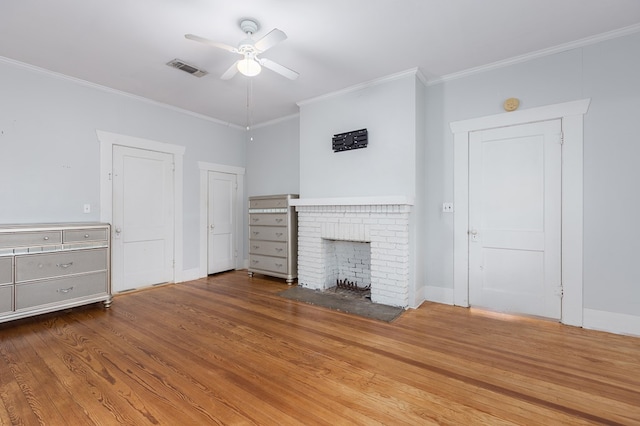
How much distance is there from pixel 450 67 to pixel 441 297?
279 cm

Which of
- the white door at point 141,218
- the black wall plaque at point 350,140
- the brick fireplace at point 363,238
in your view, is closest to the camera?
the brick fireplace at point 363,238

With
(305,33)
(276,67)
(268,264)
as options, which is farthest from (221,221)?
(305,33)

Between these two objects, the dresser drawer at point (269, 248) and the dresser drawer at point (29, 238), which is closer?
the dresser drawer at point (29, 238)

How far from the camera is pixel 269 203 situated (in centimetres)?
499

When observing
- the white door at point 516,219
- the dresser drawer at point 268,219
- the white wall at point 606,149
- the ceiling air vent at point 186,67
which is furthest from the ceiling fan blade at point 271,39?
the dresser drawer at point 268,219

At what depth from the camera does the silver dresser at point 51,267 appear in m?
2.96

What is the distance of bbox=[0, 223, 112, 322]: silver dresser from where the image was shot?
2.96 meters

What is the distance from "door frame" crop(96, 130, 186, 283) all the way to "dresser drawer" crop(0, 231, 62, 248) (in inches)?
31.1

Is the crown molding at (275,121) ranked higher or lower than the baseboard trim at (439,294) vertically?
higher

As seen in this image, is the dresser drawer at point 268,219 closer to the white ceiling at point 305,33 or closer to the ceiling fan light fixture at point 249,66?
the white ceiling at point 305,33

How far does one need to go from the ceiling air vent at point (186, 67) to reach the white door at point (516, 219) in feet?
11.0

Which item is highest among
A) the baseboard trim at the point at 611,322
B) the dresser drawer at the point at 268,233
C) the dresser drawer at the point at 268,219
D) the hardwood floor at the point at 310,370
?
the dresser drawer at the point at 268,219

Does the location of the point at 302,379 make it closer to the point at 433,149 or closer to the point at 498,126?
the point at 433,149

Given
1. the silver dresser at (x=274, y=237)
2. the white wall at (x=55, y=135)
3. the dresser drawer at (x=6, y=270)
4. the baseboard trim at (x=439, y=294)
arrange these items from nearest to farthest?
the dresser drawer at (x=6, y=270) < the white wall at (x=55, y=135) < the baseboard trim at (x=439, y=294) < the silver dresser at (x=274, y=237)
